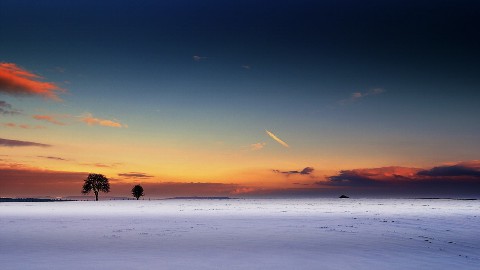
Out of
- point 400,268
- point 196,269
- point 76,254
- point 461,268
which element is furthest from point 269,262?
point 76,254

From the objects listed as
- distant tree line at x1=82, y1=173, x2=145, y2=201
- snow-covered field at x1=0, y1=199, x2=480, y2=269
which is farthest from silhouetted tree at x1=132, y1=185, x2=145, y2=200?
snow-covered field at x1=0, y1=199, x2=480, y2=269

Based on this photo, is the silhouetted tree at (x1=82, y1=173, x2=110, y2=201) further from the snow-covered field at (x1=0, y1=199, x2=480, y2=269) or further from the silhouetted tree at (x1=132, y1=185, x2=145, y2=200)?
the snow-covered field at (x1=0, y1=199, x2=480, y2=269)

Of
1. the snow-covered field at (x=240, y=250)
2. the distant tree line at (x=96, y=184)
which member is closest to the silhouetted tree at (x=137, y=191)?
the distant tree line at (x=96, y=184)

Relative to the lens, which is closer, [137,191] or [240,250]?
[240,250]

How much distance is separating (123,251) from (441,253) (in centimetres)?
1260

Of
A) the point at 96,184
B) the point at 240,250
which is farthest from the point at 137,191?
the point at 240,250

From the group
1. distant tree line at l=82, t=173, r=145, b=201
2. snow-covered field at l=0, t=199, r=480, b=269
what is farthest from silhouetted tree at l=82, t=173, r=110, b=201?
snow-covered field at l=0, t=199, r=480, b=269

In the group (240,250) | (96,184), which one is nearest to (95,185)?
(96,184)

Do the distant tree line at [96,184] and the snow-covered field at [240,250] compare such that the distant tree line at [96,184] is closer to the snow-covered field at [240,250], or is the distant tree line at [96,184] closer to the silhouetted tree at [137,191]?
the silhouetted tree at [137,191]

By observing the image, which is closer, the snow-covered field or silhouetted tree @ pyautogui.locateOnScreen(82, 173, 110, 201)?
the snow-covered field

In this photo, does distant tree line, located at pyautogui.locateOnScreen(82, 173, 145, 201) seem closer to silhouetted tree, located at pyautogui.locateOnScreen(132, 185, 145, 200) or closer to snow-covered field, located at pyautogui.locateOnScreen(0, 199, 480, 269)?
silhouetted tree, located at pyautogui.locateOnScreen(132, 185, 145, 200)

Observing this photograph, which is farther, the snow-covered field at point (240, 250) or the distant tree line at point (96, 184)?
the distant tree line at point (96, 184)

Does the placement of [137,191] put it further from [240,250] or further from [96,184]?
[240,250]

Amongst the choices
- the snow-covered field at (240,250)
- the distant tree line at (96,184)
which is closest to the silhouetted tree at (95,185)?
the distant tree line at (96,184)
